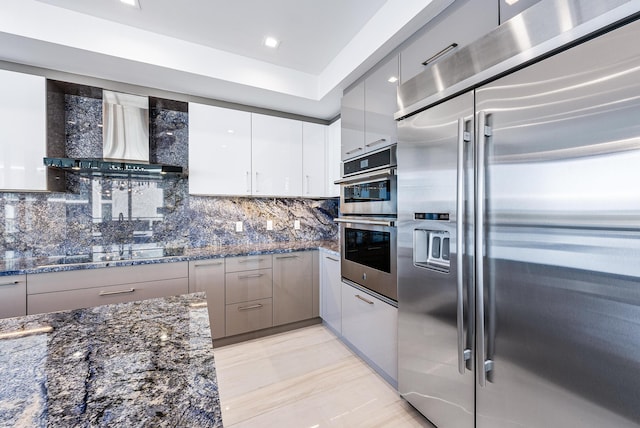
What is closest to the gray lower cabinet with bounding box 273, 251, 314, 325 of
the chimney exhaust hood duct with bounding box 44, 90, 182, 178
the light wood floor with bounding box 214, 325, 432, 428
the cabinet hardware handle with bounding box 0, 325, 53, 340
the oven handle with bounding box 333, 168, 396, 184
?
the light wood floor with bounding box 214, 325, 432, 428

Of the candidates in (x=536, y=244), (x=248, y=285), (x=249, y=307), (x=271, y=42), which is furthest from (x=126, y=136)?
(x=536, y=244)

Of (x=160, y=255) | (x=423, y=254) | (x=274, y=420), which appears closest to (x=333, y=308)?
(x=274, y=420)

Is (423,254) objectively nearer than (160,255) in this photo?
Yes

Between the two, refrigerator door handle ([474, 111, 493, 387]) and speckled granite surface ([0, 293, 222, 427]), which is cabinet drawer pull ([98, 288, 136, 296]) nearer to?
speckled granite surface ([0, 293, 222, 427])

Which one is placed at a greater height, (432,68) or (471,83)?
(432,68)

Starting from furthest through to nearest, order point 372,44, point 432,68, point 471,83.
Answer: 1. point 372,44
2. point 432,68
3. point 471,83

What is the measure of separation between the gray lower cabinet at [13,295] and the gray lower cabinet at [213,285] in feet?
3.43

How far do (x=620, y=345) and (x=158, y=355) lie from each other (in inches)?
55.3

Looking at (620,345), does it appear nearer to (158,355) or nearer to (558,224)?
(558,224)

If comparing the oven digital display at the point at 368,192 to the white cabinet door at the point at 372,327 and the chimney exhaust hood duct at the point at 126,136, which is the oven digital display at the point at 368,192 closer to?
the white cabinet door at the point at 372,327

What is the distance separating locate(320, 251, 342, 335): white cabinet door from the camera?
2.61 meters

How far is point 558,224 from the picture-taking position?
0.98 metres

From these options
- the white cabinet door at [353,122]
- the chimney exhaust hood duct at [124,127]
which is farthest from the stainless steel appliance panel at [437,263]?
the chimney exhaust hood duct at [124,127]

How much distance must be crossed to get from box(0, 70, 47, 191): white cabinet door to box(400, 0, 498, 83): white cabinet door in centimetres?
273
